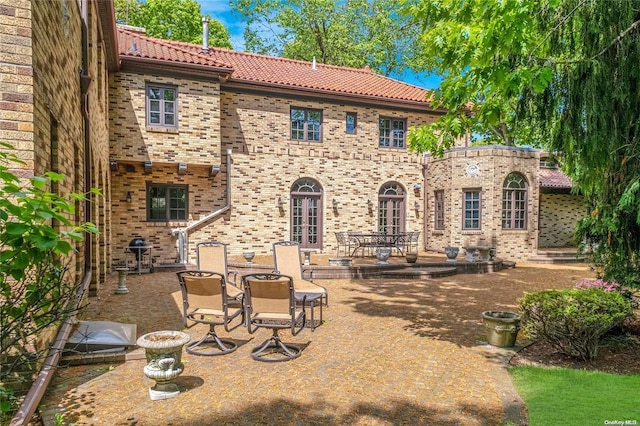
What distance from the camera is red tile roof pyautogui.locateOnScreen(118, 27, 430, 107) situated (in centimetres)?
1427

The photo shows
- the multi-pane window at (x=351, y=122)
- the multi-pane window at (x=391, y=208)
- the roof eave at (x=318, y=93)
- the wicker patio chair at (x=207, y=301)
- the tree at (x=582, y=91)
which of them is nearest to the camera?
the tree at (x=582, y=91)

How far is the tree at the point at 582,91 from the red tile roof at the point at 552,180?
15595 millimetres

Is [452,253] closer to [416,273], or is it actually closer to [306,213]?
[416,273]

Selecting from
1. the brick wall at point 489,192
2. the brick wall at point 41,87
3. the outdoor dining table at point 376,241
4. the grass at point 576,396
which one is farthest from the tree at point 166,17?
the grass at point 576,396

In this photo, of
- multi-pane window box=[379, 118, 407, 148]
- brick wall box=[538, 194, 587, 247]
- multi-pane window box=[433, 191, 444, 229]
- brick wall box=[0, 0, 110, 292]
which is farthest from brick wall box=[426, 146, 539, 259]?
brick wall box=[0, 0, 110, 292]

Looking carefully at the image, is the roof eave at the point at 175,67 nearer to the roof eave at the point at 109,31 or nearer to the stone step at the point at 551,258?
the roof eave at the point at 109,31

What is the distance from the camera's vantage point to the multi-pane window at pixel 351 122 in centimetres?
1770

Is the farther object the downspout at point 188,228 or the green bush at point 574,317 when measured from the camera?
the downspout at point 188,228

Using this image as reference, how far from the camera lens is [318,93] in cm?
1688

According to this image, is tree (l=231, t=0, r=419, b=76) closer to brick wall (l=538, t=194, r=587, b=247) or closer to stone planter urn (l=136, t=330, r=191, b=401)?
brick wall (l=538, t=194, r=587, b=247)

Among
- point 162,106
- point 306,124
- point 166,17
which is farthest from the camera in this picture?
point 166,17

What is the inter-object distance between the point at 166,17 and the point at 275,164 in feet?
60.1

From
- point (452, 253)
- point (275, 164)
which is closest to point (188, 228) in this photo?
point (275, 164)

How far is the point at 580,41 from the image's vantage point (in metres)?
5.69
